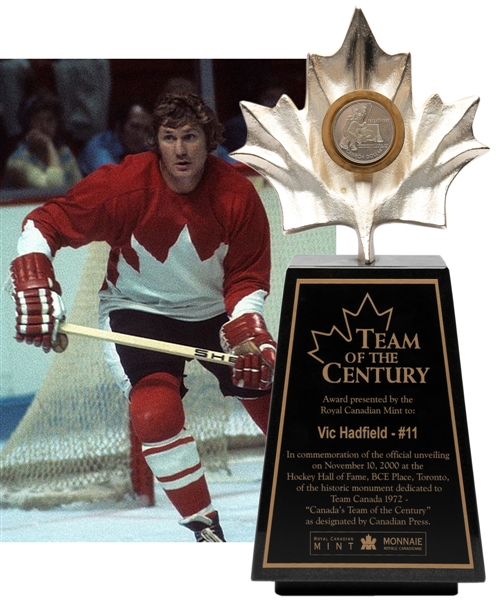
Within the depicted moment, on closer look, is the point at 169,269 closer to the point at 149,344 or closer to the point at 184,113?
the point at 149,344

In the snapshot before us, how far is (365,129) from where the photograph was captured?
3953 millimetres

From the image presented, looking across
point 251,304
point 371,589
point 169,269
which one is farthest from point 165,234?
point 371,589

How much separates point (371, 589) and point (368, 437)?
0.50 meters

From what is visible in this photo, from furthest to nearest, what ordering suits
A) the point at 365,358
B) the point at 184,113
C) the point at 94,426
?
the point at 94,426
the point at 184,113
the point at 365,358

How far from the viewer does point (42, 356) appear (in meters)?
4.71

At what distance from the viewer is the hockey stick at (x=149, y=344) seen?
15.3ft

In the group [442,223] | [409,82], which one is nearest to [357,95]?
[409,82]

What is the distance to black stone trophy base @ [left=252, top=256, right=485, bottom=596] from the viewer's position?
392 cm

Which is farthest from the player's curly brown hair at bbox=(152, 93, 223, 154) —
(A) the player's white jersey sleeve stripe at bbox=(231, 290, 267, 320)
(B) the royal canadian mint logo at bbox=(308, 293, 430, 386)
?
(B) the royal canadian mint logo at bbox=(308, 293, 430, 386)

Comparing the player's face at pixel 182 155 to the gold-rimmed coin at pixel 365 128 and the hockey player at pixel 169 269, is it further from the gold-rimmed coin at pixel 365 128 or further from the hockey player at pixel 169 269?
the gold-rimmed coin at pixel 365 128

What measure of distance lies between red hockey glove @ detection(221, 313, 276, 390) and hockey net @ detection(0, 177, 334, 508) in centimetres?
7

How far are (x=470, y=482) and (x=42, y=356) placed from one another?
66.5 inches

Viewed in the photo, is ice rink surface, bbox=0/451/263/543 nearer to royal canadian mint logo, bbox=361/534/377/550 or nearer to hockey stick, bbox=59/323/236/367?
hockey stick, bbox=59/323/236/367

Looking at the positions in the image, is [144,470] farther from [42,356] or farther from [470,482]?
[470,482]
